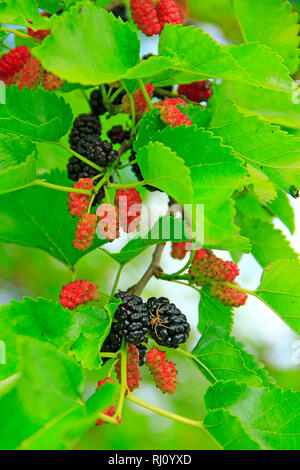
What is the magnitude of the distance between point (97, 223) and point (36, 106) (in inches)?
6.6

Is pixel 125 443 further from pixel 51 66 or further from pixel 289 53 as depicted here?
pixel 51 66

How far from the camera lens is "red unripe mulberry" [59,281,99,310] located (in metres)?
0.68

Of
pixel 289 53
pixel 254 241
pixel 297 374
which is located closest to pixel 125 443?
pixel 297 374

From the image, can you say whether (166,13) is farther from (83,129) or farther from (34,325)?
(34,325)

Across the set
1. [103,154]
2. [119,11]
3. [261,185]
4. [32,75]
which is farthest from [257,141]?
[119,11]

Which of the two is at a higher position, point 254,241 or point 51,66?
point 51,66

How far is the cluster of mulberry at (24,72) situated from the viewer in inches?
27.1

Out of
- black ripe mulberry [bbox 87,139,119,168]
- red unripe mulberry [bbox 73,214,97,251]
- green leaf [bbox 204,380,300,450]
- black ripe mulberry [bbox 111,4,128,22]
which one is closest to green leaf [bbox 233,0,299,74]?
black ripe mulberry [bbox 111,4,128,22]

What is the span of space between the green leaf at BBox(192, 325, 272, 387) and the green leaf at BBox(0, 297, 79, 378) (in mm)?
250

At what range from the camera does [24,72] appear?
71cm

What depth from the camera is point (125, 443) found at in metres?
1.97

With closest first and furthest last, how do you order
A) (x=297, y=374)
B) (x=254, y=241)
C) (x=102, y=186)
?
(x=102, y=186) → (x=254, y=241) → (x=297, y=374)

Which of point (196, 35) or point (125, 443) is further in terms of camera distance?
point (125, 443)

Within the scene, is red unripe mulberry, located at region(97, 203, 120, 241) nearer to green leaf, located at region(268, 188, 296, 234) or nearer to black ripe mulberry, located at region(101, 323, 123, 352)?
black ripe mulberry, located at region(101, 323, 123, 352)
